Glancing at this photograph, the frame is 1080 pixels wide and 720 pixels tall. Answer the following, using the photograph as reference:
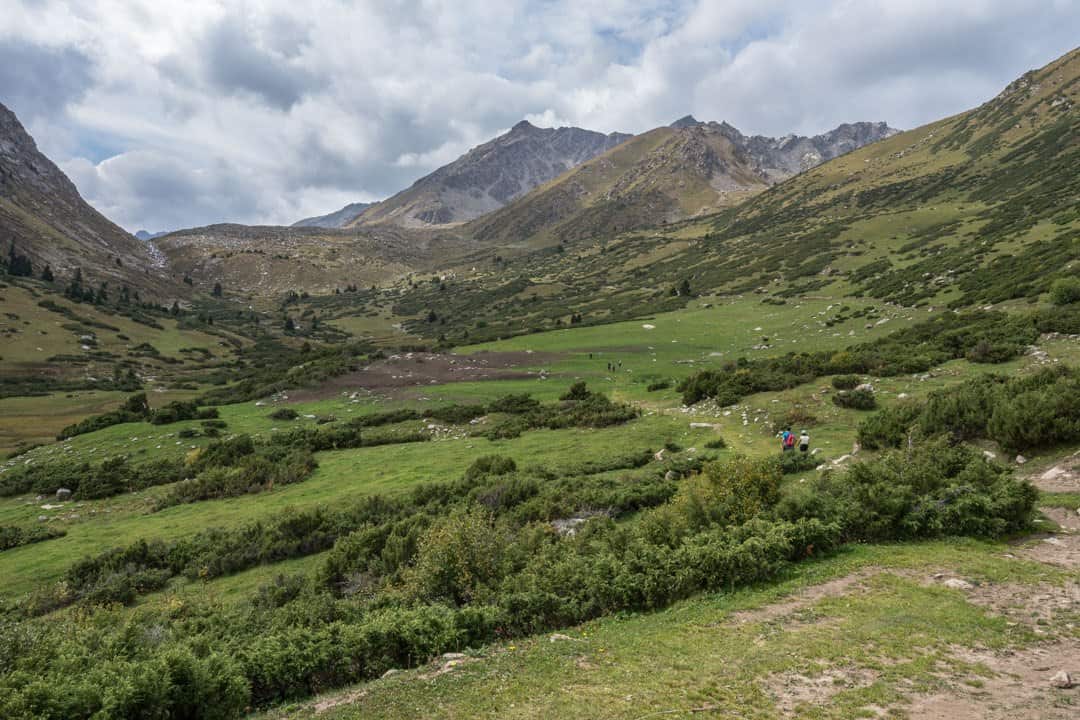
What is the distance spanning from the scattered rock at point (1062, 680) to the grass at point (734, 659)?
717 mm

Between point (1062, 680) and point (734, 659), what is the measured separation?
12.9 ft

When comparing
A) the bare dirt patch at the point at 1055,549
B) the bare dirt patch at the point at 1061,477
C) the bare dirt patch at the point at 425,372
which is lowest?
the bare dirt patch at the point at 1055,549

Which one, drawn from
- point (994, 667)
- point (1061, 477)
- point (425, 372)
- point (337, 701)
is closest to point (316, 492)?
point (337, 701)

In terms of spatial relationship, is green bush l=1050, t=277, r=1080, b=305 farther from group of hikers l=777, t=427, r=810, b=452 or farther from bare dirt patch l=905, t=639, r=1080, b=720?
bare dirt patch l=905, t=639, r=1080, b=720

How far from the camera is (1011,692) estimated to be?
6461 millimetres

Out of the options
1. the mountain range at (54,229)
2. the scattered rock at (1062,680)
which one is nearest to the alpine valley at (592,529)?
the scattered rock at (1062,680)

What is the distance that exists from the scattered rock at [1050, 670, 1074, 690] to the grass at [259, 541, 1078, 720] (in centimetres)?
72

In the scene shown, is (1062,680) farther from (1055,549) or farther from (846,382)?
(846,382)

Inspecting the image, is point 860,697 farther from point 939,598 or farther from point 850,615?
point 939,598

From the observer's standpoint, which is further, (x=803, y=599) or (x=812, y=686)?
(x=803, y=599)

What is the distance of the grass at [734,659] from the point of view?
272 inches

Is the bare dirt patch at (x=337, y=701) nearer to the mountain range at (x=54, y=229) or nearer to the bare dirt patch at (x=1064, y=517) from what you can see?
the bare dirt patch at (x=1064, y=517)

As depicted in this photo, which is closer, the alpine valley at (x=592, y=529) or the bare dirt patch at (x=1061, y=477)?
the alpine valley at (x=592, y=529)

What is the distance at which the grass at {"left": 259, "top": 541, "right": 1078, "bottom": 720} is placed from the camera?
691 cm
